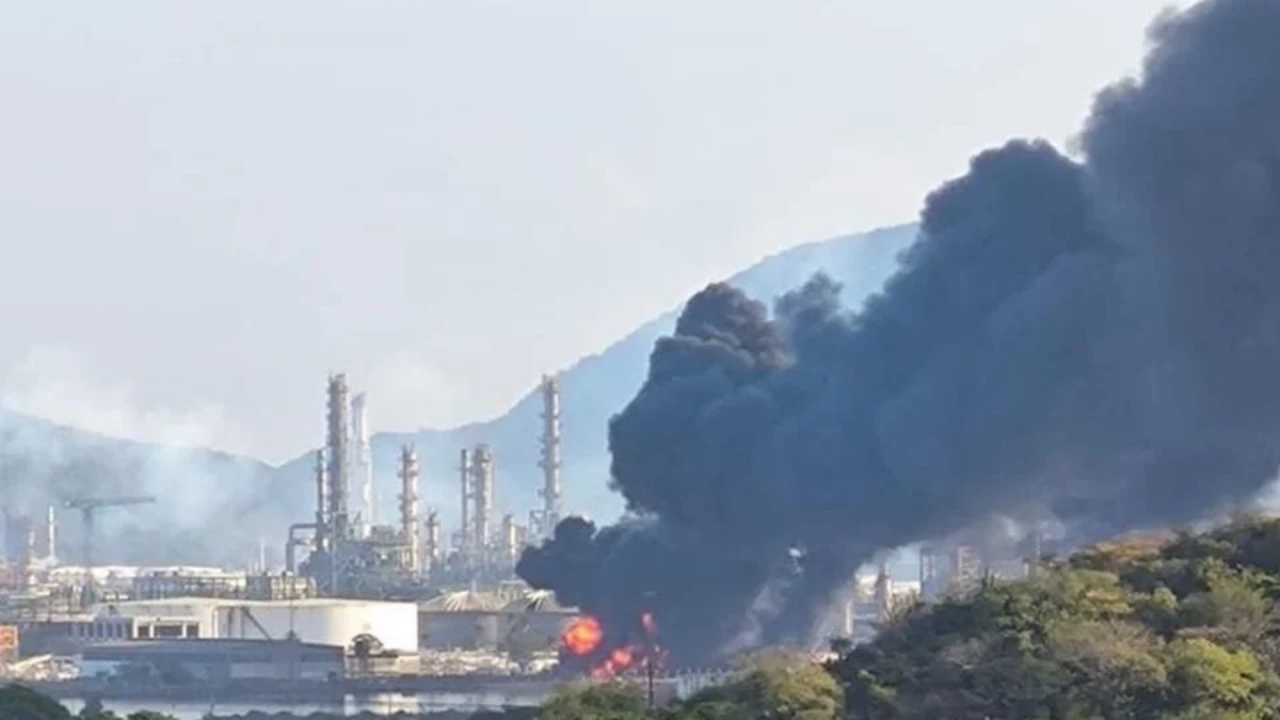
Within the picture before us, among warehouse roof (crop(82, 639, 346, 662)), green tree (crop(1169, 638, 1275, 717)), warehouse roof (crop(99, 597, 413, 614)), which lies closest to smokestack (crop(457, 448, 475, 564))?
warehouse roof (crop(99, 597, 413, 614))

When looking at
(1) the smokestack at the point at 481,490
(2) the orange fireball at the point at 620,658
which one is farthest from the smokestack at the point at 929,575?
(1) the smokestack at the point at 481,490

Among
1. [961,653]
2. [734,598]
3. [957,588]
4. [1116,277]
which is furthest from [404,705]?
[961,653]

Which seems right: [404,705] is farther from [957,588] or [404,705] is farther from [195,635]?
[957,588]

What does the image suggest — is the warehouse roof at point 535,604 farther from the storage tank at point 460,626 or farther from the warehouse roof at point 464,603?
the warehouse roof at point 464,603

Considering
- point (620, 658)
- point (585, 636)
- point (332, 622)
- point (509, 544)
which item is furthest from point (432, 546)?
point (620, 658)

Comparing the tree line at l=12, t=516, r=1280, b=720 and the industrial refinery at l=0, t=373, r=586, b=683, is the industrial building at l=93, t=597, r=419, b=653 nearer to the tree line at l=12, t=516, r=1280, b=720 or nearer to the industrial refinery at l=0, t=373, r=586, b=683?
the industrial refinery at l=0, t=373, r=586, b=683
